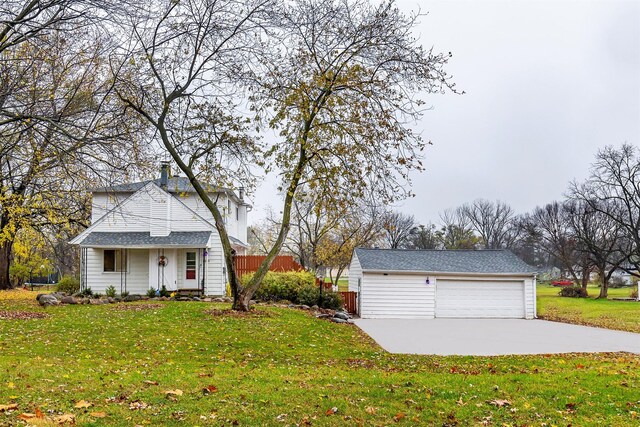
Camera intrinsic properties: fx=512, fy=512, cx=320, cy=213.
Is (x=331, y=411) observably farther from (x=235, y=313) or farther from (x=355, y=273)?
(x=355, y=273)

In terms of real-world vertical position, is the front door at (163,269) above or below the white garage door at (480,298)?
above

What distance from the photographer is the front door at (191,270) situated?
24.9m

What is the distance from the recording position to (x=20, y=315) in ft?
47.1

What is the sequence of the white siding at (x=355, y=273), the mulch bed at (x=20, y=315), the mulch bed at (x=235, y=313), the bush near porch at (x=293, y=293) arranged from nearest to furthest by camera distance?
1. the mulch bed at (x=20, y=315)
2. the mulch bed at (x=235, y=313)
3. the bush near porch at (x=293, y=293)
4. the white siding at (x=355, y=273)

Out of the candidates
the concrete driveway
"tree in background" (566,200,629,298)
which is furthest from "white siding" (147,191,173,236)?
"tree in background" (566,200,629,298)

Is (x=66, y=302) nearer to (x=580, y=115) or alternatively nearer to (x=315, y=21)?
(x=315, y=21)

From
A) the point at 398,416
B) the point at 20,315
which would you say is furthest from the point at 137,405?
the point at 20,315

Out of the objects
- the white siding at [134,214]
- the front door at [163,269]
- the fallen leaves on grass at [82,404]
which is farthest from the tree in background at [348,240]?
the fallen leaves on grass at [82,404]

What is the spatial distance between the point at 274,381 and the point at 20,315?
10.4m

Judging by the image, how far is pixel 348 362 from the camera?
10039 mm

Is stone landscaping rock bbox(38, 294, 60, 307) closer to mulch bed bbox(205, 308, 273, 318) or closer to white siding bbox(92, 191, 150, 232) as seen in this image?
mulch bed bbox(205, 308, 273, 318)

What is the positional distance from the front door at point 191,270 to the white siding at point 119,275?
1.89 metres

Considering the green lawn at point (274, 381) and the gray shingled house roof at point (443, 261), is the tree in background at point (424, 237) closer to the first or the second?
the gray shingled house roof at point (443, 261)

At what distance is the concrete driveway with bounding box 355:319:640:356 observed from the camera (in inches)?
512
